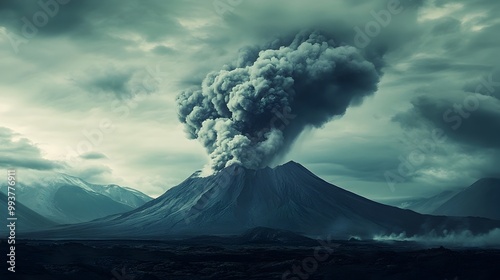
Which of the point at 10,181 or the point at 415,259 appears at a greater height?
the point at 10,181

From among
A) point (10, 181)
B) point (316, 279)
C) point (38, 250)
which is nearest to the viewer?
point (10, 181)

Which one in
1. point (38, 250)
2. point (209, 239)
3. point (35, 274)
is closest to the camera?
point (35, 274)

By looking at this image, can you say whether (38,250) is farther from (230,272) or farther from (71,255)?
(230,272)

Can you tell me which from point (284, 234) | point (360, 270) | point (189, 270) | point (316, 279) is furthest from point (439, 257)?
point (284, 234)

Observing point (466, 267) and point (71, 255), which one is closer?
point (466, 267)

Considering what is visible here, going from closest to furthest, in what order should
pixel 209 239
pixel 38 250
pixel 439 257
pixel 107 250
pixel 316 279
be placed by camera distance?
pixel 316 279, pixel 439 257, pixel 38 250, pixel 107 250, pixel 209 239

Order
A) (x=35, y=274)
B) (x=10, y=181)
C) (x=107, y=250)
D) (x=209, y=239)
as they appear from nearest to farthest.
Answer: (x=10, y=181) < (x=35, y=274) < (x=107, y=250) < (x=209, y=239)

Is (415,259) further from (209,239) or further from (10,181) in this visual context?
(209,239)

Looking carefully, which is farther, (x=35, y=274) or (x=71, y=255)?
(x=71, y=255)

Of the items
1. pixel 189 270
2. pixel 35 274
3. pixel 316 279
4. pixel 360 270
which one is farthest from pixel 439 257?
pixel 35 274
